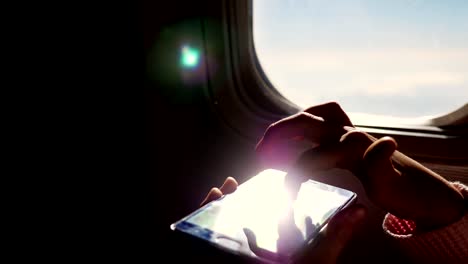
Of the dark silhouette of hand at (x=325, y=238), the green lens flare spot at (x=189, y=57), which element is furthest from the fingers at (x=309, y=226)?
the green lens flare spot at (x=189, y=57)

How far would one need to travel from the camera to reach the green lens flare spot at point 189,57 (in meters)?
1.21

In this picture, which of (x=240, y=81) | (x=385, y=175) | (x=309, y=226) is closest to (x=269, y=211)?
(x=309, y=226)

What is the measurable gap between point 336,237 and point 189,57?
773mm

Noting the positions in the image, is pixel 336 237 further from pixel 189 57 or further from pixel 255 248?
pixel 189 57

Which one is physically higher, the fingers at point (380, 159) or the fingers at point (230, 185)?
the fingers at point (380, 159)

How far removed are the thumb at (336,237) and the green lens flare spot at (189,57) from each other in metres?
0.73

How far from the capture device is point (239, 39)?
46.6 inches

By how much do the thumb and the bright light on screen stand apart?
0.03 meters

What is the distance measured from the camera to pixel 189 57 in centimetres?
122

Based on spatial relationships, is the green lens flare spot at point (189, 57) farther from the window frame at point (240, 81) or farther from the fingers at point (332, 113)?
the fingers at point (332, 113)

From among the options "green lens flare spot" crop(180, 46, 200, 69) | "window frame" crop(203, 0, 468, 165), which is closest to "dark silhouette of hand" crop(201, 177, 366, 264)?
"window frame" crop(203, 0, 468, 165)

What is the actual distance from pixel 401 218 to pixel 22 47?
866 millimetres

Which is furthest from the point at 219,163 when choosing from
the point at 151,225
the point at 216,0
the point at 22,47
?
the point at 22,47

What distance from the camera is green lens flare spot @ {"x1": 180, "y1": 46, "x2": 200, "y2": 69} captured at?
3.96 ft
